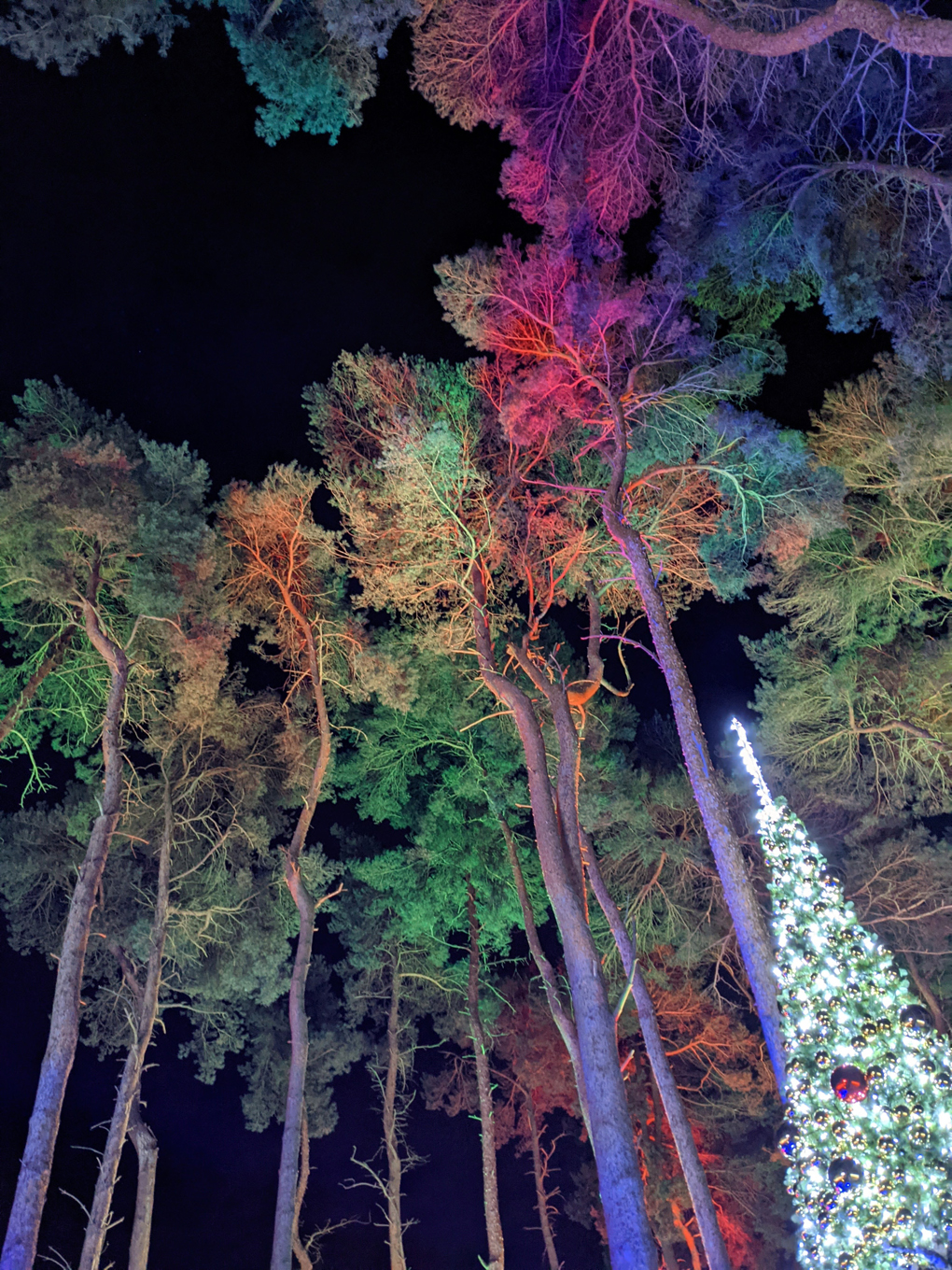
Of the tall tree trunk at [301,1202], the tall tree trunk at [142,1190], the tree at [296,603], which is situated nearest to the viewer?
the tall tree trunk at [142,1190]

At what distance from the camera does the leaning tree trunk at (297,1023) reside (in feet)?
28.1

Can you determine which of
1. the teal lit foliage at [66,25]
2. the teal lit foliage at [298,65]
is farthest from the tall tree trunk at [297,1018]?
the teal lit foliage at [66,25]

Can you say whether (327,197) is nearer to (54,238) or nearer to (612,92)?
(54,238)

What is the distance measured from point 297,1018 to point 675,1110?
15.1ft

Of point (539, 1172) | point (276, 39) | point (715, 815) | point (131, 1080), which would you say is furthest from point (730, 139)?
point (539, 1172)

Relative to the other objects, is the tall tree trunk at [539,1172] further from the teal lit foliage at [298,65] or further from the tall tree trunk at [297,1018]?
the teal lit foliage at [298,65]

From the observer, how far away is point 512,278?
8.57 meters

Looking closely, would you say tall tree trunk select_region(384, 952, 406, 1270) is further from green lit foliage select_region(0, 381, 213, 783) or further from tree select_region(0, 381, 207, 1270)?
green lit foliage select_region(0, 381, 213, 783)

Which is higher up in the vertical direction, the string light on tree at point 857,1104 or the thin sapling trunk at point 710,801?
the thin sapling trunk at point 710,801

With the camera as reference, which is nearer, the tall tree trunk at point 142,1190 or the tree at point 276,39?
the tree at point 276,39

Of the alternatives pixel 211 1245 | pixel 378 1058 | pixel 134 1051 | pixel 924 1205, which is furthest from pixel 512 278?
pixel 211 1245

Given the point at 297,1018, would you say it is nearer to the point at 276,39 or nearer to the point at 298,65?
the point at 298,65

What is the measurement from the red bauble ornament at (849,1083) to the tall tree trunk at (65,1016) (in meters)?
6.20

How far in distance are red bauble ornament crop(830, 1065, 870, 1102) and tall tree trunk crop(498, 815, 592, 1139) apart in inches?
78.7
